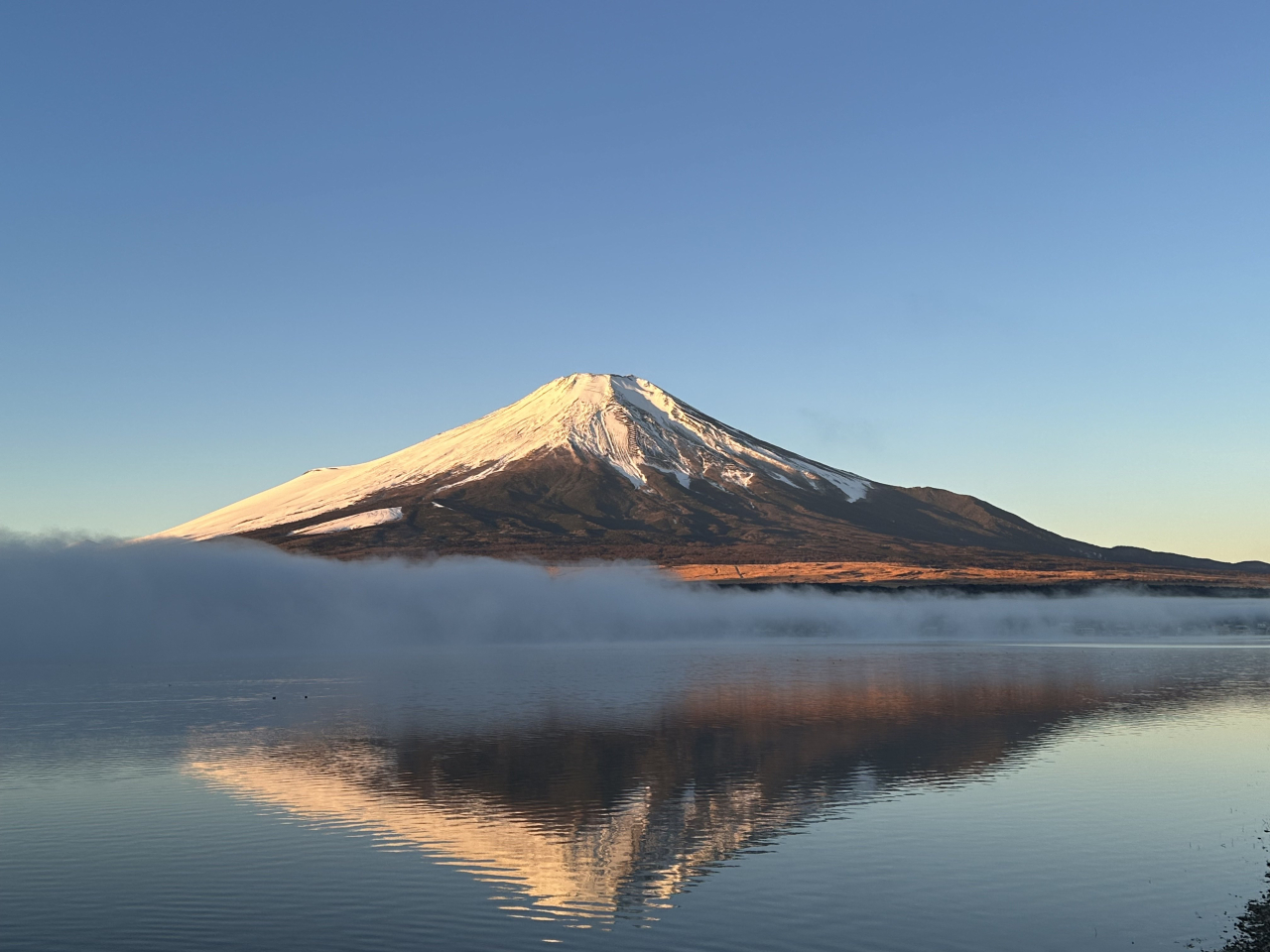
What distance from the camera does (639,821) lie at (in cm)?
4184

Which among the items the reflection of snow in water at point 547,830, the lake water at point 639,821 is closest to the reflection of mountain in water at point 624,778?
the reflection of snow in water at point 547,830

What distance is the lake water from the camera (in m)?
28.6

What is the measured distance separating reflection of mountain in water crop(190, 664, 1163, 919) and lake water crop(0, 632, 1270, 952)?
0.71 ft

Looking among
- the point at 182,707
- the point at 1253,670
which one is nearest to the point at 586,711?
the point at 182,707

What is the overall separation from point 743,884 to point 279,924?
12.2 metres

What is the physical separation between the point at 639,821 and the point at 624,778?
9.31m

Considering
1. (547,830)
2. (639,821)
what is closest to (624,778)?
(639,821)

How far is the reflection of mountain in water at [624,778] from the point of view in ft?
117

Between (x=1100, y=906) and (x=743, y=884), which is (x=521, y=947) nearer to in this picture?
(x=743, y=884)

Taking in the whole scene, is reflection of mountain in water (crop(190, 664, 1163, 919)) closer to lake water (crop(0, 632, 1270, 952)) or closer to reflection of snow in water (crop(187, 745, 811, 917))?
reflection of snow in water (crop(187, 745, 811, 917))

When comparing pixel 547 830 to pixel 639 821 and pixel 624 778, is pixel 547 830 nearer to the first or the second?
pixel 639 821

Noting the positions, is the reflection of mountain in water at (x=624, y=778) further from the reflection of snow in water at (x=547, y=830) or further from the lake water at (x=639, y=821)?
the lake water at (x=639, y=821)

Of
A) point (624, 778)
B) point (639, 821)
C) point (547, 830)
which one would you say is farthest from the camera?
point (624, 778)

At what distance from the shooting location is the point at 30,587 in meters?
186
